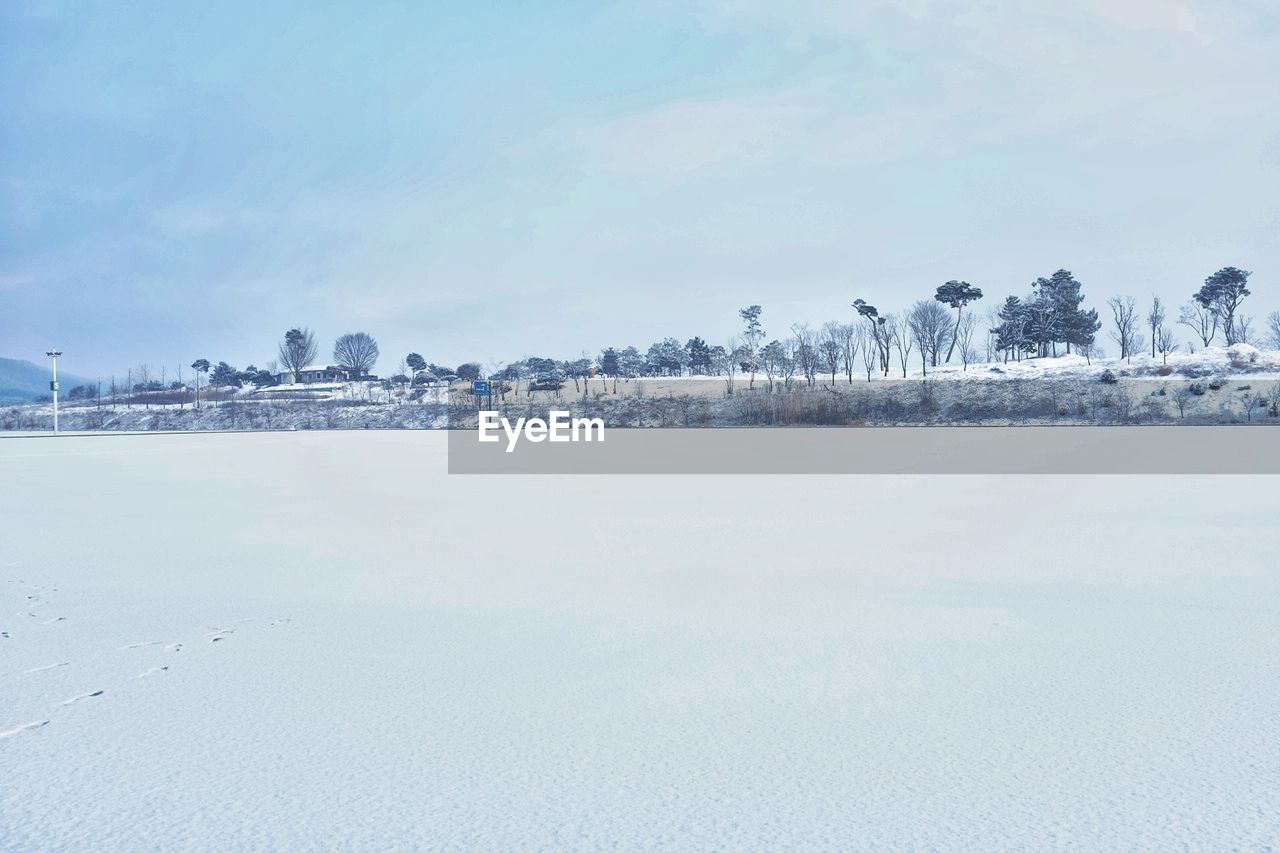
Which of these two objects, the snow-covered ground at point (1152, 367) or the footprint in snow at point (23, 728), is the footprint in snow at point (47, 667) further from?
the snow-covered ground at point (1152, 367)

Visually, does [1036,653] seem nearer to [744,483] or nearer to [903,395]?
[744,483]

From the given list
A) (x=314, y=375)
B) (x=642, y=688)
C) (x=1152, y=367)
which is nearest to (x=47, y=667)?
(x=642, y=688)

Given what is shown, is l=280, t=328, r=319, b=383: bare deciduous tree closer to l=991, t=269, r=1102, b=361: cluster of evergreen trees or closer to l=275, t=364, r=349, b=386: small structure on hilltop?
l=275, t=364, r=349, b=386: small structure on hilltop

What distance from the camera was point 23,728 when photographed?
390 centimetres

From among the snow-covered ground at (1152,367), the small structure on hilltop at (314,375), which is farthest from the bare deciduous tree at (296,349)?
the snow-covered ground at (1152,367)

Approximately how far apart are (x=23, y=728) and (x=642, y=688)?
2.51 m

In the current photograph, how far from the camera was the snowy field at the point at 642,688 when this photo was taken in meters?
3.08

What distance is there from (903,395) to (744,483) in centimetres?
3770

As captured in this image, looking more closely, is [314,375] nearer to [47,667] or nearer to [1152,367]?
A: [1152,367]

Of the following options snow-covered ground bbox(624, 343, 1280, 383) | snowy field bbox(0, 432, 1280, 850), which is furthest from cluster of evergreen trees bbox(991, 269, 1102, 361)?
snowy field bbox(0, 432, 1280, 850)

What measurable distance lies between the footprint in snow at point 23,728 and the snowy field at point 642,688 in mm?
12

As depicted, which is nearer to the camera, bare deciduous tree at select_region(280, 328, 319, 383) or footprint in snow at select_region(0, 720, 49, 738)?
footprint in snow at select_region(0, 720, 49, 738)

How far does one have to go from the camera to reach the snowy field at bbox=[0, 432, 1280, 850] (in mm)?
3076

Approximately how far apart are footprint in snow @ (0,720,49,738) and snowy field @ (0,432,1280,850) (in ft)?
0.04
